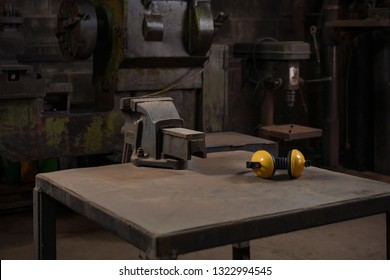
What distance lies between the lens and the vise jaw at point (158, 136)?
5.99ft

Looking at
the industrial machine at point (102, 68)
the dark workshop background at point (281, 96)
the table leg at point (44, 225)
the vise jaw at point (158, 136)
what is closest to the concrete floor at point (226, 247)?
the industrial machine at point (102, 68)

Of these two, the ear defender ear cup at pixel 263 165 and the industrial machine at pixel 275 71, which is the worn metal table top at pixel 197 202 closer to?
the ear defender ear cup at pixel 263 165

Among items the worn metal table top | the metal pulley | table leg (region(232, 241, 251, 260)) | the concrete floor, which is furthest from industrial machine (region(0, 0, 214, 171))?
table leg (region(232, 241, 251, 260))

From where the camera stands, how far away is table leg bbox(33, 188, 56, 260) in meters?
1.74

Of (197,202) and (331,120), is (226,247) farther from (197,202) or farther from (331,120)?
(331,120)

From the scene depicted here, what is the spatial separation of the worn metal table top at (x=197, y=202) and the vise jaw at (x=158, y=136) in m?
0.04

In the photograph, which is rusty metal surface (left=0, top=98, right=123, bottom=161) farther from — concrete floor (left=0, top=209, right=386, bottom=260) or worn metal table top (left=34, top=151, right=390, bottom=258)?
worn metal table top (left=34, top=151, right=390, bottom=258)

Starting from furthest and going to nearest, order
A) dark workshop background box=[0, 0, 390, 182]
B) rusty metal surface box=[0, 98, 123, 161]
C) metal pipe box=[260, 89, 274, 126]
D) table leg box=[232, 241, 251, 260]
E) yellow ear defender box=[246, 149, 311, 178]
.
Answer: metal pipe box=[260, 89, 274, 126] → dark workshop background box=[0, 0, 390, 182] → rusty metal surface box=[0, 98, 123, 161] → table leg box=[232, 241, 251, 260] → yellow ear defender box=[246, 149, 311, 178]

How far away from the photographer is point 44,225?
174 cm

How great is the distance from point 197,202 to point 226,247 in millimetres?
1379

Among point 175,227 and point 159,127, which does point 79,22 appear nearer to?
point 159,127

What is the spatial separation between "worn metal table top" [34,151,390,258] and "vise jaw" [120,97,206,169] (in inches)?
1.6

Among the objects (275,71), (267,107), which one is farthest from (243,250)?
(267,107)

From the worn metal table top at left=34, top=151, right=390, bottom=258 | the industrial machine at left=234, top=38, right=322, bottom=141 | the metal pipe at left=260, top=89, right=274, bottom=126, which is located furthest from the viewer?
the metal pipe at left=260, top=89, right=274, bottom=126
